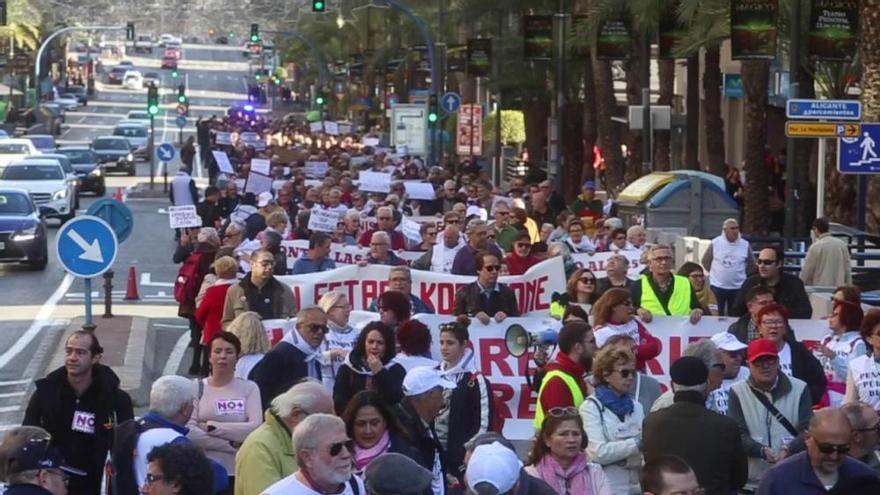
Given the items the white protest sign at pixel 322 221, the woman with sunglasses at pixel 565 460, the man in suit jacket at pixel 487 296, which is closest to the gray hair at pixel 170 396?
the woman with sunglasses at pixel 565 460

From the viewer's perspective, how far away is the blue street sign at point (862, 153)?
23.4 meters

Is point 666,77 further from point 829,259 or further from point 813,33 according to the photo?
point 829,259

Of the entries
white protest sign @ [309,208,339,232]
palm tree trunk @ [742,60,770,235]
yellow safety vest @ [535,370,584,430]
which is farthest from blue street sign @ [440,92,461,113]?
yellow safety vest @ [535,370,584,430]

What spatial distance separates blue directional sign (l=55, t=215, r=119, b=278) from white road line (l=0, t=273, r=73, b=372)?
4713 mm

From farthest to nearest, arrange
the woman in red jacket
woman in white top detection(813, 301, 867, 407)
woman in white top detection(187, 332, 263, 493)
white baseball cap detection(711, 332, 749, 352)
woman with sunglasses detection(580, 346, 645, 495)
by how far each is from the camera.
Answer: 1. the woman in red jacket
2. woman in white top detection(813, 301, 867, 407)
3. white baseball cap detection(711, 332, 749, 352)
4. woman in white top detection(187, 332, 263, 493)
5. woman with sunglasses detection(580, 346, 645, 495)

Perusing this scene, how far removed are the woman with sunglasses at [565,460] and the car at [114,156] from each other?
2556 inches

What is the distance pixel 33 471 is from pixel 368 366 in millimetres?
3403

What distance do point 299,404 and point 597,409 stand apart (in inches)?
75.5

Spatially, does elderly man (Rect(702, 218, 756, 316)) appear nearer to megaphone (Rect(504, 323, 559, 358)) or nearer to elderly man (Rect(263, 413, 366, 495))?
megaphone (Rect(504, 323, 559, 358))

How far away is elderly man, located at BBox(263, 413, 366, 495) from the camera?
7.62m

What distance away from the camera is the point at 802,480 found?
877 cm

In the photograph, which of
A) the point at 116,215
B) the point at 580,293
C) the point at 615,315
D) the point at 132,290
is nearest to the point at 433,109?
the point at 132,290

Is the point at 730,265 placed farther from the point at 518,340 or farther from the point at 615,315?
the point at 615,315

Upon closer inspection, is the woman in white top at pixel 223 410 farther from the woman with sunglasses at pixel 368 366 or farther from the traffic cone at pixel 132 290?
the traffic cone at pixel 132 290
